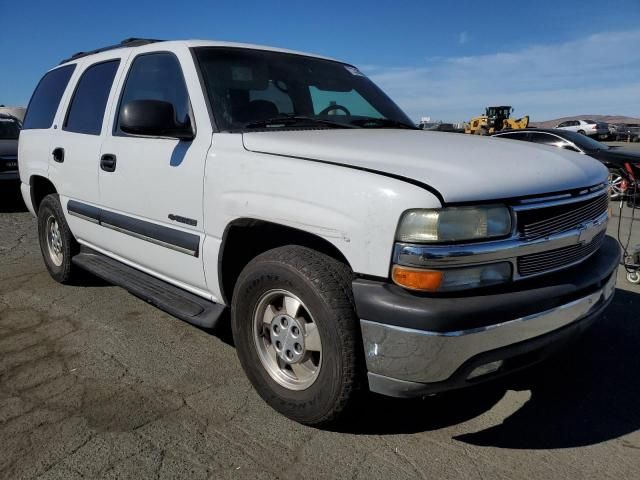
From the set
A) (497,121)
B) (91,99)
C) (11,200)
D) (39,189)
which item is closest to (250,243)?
(91,99)

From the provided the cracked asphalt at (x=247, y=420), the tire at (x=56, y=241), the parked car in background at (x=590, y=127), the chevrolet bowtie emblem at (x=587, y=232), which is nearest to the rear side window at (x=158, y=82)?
the tire at (x=56, y=241)

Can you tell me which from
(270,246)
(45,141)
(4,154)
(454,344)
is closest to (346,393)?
(454,344)

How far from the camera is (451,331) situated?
80.3 inches

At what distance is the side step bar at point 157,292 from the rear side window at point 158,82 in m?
1.00

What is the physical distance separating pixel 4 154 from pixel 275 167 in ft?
29.7

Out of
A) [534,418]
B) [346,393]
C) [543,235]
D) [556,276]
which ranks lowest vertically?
[534,418]

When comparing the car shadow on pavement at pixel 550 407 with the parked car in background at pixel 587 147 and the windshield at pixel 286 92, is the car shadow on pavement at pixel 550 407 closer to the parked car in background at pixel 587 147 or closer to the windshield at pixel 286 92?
the windshield at pixel 286 92

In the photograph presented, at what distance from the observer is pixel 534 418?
2.68 meters

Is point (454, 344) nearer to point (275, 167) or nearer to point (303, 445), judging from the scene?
point (303, 445)

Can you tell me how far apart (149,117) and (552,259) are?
7.06ft

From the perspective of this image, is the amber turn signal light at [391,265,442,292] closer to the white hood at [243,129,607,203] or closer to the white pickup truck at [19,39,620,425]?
the white pickup truck at [19,39,620,425]

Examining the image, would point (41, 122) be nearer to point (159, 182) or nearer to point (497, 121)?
point (159, 182)

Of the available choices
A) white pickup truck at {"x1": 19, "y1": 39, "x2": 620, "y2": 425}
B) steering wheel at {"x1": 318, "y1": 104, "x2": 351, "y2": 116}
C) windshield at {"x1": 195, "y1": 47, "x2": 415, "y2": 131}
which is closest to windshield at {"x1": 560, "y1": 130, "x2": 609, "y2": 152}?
windshield at {"x1": 195, "y1": 47, "x2": 415, "y2": 131}

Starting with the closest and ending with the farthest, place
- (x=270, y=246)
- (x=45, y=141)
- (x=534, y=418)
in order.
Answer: (x=534, y=418) < (x=270, y=246) < (x=45, y=141)
